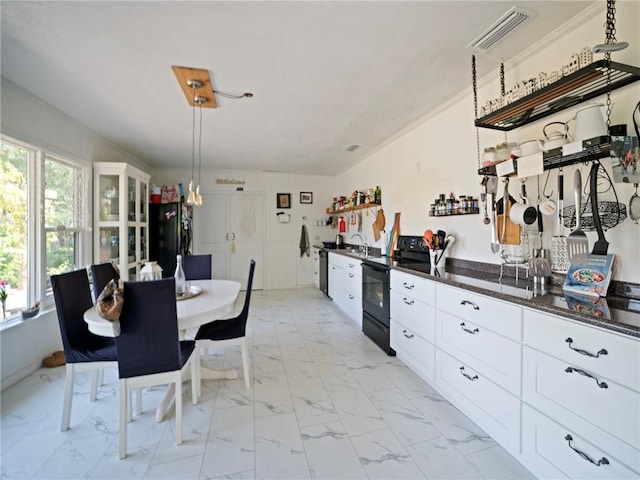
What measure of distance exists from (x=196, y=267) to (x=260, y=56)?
2136 mm

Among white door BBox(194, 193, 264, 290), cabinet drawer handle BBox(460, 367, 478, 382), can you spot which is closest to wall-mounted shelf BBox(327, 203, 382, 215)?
white door BBox(194, 193, 264, 290)

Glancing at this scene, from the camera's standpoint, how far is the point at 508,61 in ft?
6.71

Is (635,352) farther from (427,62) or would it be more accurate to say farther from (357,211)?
(357,211)

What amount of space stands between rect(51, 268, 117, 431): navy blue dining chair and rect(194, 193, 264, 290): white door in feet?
12.1

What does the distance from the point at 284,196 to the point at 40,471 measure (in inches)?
199

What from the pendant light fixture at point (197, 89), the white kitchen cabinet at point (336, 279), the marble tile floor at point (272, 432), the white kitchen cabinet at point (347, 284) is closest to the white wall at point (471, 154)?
the white kitchen cabinet at point (347, 284)

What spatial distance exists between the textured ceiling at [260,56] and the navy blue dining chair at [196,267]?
4.92 feet

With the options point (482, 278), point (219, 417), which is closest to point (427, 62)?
point (482, 278)

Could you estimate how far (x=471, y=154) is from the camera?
2447mm

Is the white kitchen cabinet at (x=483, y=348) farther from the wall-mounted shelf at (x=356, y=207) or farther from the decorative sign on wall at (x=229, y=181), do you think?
the decorative sign on wall at (x=229, y=181)

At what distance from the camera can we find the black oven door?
2820 millimetres

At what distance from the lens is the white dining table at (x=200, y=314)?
166 centimetres

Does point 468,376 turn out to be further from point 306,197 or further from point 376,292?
point 306,197

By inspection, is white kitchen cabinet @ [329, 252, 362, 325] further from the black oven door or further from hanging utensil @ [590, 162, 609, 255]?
hanging utensil @ [590, 162, 609, 255]
